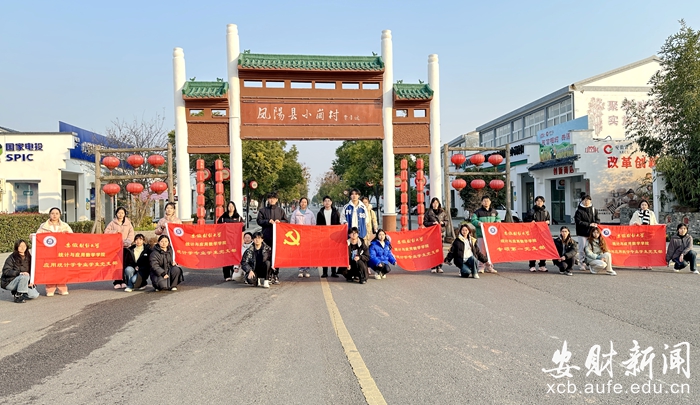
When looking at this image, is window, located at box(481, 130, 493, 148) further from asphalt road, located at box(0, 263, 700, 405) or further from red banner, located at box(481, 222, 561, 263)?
asphalt road, located at box(0, 263, 700, 405)

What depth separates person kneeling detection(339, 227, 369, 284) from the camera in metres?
9.21

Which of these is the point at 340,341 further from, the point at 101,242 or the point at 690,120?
the point at 690,120

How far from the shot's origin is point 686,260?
10.4m

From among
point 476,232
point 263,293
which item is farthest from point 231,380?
point 476,232

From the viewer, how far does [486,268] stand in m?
10.8

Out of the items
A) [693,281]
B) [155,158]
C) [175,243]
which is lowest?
[693,281]

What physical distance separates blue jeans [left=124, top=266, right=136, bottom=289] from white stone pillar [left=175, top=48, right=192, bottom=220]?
6.01 m

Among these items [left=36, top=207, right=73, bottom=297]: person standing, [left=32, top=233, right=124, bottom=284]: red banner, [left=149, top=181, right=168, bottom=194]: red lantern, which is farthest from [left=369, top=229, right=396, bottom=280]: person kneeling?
[left=149, top=181, right=168, bottom=194]: red lantern

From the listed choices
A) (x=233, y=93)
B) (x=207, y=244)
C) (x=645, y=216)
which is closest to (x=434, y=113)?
(x=233, y=93)

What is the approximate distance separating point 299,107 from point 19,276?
919 cm

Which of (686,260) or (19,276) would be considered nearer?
(19,276)

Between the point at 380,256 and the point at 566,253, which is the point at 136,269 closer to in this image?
the point at 380,256

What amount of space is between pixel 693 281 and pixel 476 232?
13.4 ft

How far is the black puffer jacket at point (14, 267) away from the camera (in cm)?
802
